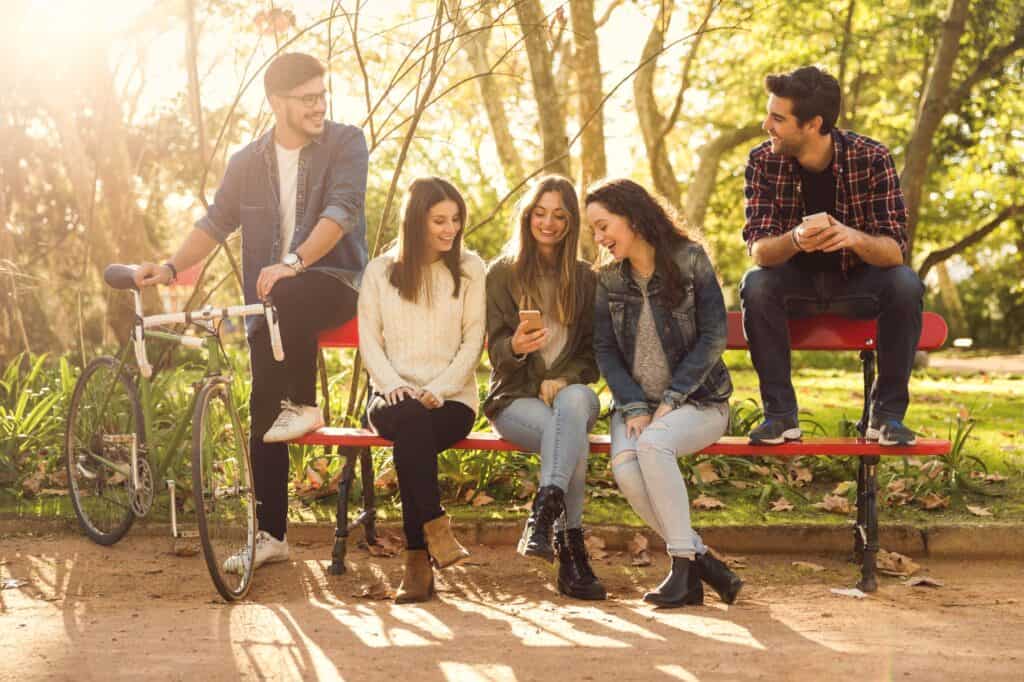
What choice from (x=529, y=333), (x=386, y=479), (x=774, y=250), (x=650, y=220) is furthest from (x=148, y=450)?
(x=774, y=250)

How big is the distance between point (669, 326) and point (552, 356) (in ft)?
1.60

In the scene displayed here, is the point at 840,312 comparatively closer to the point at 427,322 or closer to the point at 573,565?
the point at 573,565

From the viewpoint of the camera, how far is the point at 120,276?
517 centimetres

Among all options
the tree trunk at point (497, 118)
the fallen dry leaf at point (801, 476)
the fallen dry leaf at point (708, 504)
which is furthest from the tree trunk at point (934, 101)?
the fallen dry leaf at point (708, 504)

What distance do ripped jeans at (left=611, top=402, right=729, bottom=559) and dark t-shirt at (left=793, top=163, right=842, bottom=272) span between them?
26.1 inches

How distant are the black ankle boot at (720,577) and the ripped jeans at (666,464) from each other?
4 cm

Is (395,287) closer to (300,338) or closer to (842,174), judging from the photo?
(300,338)

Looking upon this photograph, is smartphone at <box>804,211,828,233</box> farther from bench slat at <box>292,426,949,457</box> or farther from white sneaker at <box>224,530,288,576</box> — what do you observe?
white sneaker at <box>224,530,288,576</box>

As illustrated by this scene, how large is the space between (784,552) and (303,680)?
101 inches

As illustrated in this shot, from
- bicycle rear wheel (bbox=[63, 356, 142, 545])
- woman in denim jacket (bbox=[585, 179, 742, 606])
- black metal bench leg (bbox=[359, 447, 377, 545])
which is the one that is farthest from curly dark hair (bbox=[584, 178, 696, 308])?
bicycle rear wheel (bbox=[63, 356, 142, 545])

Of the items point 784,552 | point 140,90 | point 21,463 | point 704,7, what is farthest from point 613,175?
point 140,90

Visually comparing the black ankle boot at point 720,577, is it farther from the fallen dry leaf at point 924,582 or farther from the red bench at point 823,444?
the fallen dry leaf at point 924,582

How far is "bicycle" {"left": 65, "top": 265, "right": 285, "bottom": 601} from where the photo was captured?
4.82m

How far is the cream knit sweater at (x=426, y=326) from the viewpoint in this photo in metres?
5.16
